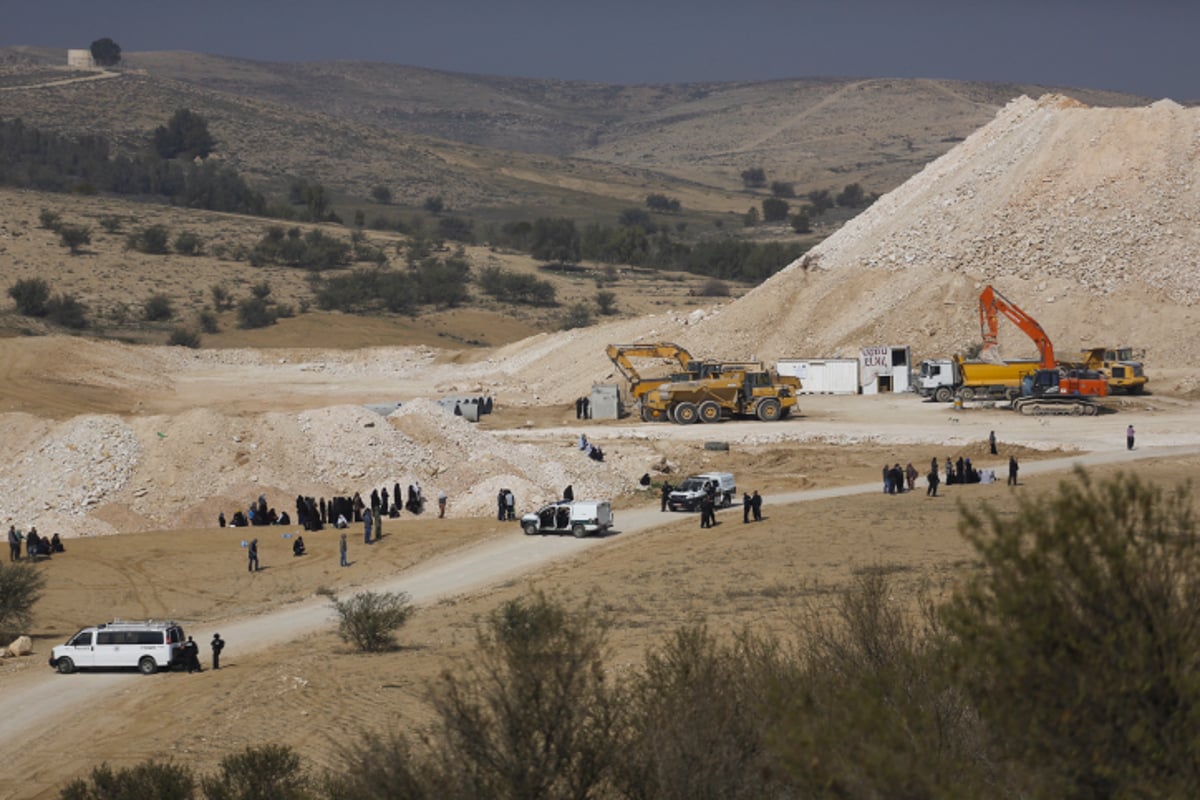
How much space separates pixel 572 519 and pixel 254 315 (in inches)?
2559

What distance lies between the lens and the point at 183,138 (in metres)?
191

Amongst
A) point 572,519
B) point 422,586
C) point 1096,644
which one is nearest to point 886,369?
point 572,519

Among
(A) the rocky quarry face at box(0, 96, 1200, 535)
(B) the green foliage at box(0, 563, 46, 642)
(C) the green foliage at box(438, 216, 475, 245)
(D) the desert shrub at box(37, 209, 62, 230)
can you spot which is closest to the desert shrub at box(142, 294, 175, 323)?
(A) the rocky quarry face at box(0, 96, 1200, 535)

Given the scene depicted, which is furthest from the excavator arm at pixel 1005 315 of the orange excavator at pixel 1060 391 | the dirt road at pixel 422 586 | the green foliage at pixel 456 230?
the green foliage at pixel 456 230

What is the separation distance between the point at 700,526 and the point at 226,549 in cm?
1210

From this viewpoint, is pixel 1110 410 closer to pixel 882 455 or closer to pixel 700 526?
pixel 882 455

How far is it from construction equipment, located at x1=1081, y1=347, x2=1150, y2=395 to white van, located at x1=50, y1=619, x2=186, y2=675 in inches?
1643

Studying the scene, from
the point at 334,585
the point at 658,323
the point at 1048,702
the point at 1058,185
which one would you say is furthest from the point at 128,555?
the point at 1058,185

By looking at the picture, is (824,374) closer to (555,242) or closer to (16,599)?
(16,599)

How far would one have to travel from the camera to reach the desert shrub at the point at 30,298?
9394 cm

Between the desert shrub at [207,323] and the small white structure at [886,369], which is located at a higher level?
the desert shrub at [207,323]

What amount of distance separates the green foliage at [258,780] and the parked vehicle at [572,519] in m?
21.3

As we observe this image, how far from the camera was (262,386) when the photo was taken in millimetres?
74125

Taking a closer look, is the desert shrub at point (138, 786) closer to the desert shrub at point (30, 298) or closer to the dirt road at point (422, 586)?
the dirt road at point (422, 586)
